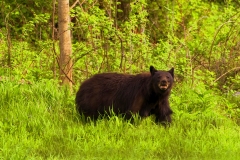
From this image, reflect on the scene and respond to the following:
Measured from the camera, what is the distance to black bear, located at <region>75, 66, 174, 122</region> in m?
7.46

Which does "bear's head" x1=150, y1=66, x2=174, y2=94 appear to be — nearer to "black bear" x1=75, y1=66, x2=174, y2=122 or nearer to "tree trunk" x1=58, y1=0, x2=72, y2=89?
"black bear" x1=75, y1=66, x2=174, y2=122

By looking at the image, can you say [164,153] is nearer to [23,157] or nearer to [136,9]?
[23,157]

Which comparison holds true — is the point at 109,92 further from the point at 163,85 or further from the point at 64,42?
the point at 64,42

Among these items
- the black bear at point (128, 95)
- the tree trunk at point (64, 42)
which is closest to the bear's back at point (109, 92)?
the black bear at point (128, 95)

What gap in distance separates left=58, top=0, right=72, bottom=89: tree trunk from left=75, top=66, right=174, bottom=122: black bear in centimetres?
147

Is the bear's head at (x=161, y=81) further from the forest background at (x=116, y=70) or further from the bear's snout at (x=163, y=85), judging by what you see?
the forest background at (x=116, y=70)

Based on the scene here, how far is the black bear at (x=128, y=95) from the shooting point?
24.5 feet

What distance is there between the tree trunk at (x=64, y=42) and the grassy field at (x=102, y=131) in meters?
0.77

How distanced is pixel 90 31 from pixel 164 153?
3736 mm

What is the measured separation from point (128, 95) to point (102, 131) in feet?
2.93

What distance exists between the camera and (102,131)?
6.91 meters

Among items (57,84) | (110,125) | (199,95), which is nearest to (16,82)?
(57,84)

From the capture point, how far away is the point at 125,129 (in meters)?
7.00

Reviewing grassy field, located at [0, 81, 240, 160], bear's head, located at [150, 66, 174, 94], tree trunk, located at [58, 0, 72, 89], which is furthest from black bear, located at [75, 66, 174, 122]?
tree trunk, located at [58, 0, 72, 89]
